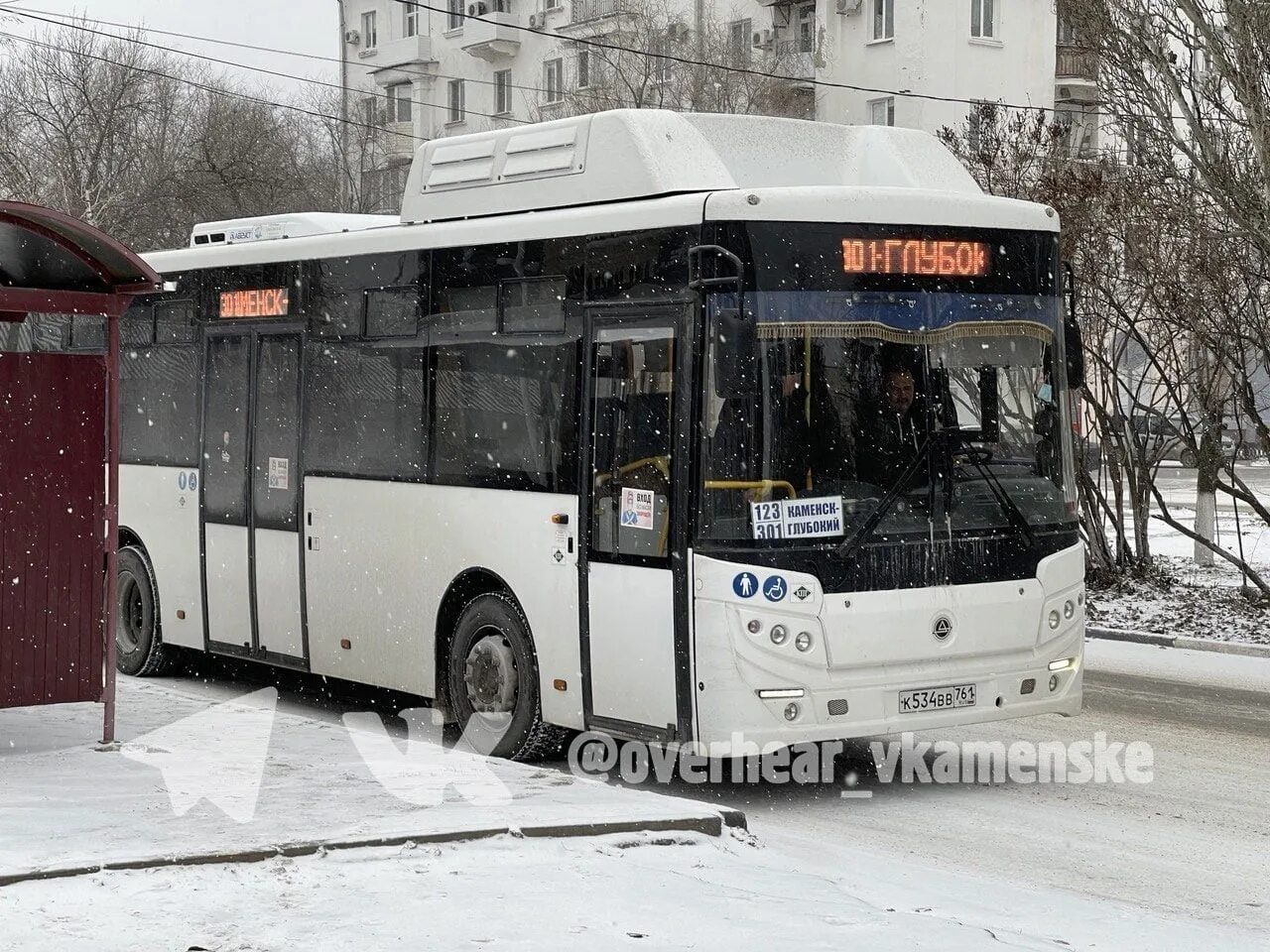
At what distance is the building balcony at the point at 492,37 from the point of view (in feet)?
199

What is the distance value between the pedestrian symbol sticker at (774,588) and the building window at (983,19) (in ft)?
143

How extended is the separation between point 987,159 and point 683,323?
1085cm

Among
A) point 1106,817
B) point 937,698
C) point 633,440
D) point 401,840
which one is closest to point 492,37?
point 633,440

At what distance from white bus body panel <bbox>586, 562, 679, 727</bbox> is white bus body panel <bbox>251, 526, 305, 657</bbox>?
10.0ft

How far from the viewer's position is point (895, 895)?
706 cm

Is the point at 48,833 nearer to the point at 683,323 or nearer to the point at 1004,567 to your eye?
the point at 683,323

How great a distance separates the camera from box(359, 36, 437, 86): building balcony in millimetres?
64562

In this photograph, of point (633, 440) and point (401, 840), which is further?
point (633, 440)

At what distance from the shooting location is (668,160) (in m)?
9.75

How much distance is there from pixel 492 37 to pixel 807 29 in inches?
487

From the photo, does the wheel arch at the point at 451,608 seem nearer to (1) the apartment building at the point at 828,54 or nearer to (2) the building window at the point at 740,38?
(1) the apartment building at the point at 828,54

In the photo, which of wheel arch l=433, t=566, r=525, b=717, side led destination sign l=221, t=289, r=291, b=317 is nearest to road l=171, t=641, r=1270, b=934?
wheel arch l=433, t=566, r=525, b=717

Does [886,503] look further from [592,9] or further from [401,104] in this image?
[401,104]

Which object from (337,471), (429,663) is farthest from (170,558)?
(429,663)
